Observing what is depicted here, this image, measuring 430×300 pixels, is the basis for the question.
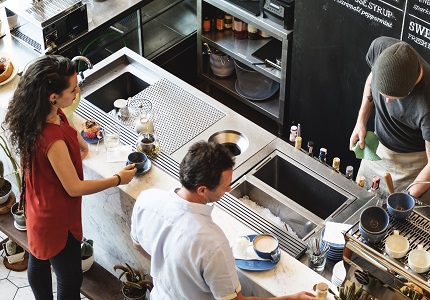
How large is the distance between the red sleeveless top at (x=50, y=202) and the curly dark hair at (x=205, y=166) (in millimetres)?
721

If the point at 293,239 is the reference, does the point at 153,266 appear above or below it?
above

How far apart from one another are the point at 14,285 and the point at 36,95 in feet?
6.21

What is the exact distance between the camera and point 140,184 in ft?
13.1

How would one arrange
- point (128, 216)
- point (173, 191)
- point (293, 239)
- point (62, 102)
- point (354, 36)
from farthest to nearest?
point (354, 36) < point (128, 216) < point (293, 239) < point (62, 102) < point (173, 191)

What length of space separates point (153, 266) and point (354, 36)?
2.49 metres

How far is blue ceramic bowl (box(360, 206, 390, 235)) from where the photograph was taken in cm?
326

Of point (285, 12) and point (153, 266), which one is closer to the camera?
point (153, 266)

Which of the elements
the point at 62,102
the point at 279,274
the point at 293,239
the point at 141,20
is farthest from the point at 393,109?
the point at 141,20

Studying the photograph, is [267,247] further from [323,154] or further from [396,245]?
[323,154]

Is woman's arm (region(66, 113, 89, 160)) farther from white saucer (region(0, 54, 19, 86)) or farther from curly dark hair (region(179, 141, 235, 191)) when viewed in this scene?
curly dark hair (region(179, 141, 235, 191))

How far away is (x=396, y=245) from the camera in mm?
3203

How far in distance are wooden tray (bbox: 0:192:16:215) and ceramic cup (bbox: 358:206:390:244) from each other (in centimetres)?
244

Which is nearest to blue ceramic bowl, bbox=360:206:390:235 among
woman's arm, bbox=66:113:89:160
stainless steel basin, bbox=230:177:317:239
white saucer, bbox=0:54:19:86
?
stainless steel basin, bbox=230:177:317:239

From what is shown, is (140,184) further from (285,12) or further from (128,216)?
(285,12)
